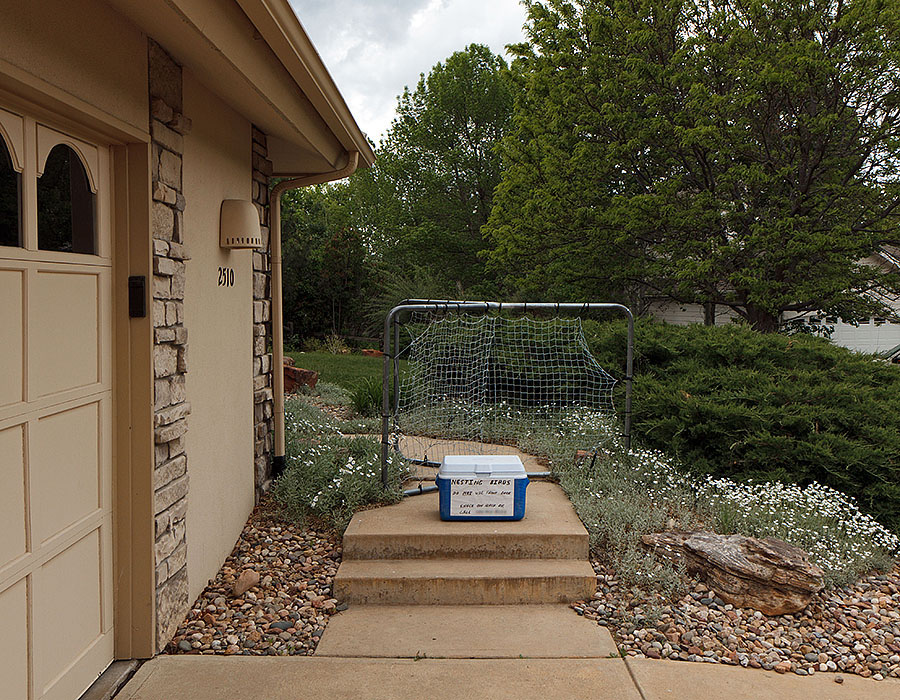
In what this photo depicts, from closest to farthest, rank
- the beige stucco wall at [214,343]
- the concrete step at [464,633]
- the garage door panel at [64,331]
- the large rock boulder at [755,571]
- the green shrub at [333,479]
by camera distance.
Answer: the garage door panel at [64,331]
the concrete step at [464,633]
the beige stucco wall at [214,343]
the large rock boulder at [755,571]
the green shrub at [333,479]

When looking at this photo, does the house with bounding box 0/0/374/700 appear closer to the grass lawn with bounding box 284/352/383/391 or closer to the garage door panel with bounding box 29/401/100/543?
the garage door panel with bounding box 29/401/100/543

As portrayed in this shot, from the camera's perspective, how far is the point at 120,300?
2.79 m

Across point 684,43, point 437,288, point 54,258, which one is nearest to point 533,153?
point 684,43

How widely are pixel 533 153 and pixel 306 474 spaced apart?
9.03m

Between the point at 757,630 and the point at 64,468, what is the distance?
3089 mm

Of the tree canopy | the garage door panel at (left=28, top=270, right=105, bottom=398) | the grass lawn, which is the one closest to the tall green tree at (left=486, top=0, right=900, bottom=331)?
the grass lawn

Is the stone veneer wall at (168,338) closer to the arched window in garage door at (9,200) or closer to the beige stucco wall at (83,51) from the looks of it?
the beige stucco wall at (83,51)

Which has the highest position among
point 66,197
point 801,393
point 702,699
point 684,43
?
point 684,43

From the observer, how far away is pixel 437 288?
53.6 feet

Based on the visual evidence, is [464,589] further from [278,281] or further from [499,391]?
[499,391]

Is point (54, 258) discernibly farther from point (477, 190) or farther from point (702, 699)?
point (477, 190)

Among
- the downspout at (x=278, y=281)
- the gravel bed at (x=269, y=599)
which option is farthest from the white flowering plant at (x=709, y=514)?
the downspout at (x=278, y=281)

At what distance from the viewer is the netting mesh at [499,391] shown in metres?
5.98

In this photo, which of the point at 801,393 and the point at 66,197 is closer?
the point at 66,197
